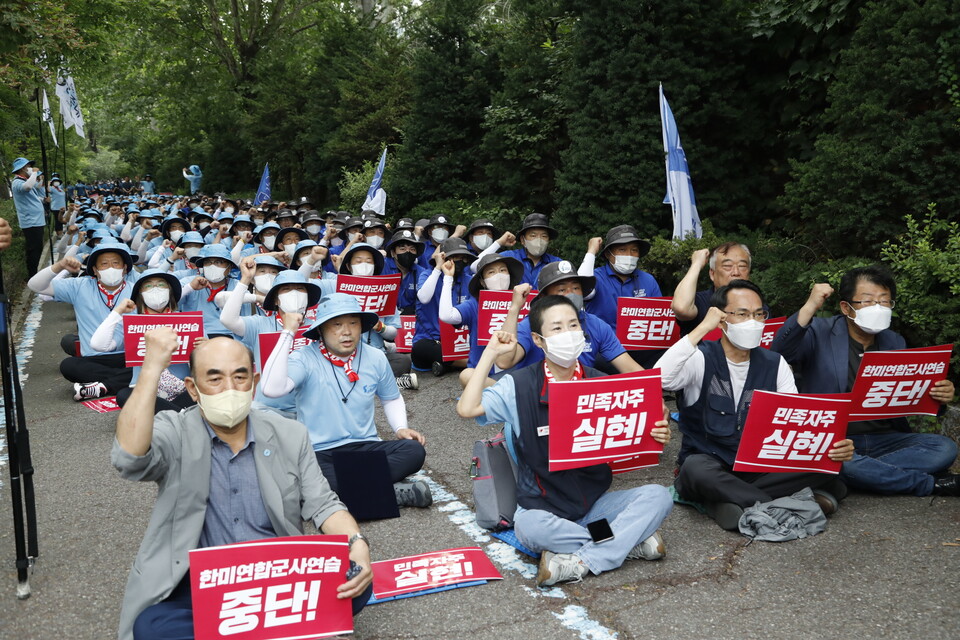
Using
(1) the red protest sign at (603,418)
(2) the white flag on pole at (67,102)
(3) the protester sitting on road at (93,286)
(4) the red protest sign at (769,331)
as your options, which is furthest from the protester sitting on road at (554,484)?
(2) the white flag on pole at (67,102)

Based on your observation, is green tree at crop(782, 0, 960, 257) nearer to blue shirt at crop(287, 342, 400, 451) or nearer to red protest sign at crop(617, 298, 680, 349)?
red protest sign at crop(617, 298, 680, 349)

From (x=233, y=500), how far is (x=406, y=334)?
7167 millimetres

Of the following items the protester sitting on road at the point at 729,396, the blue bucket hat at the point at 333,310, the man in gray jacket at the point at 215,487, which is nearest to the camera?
the man in gray jacket at the point at 215,487

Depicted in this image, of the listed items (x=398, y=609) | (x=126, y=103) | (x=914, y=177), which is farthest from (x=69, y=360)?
(x=126, y=103)

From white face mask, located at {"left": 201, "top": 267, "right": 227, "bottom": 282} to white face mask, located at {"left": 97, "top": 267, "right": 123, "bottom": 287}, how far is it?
83 cm

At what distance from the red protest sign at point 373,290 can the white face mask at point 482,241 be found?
4.62ft

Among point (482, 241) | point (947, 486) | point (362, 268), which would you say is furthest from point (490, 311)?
point (947, 486)

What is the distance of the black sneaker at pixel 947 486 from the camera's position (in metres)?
5.88

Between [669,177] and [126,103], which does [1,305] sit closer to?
[669,177]

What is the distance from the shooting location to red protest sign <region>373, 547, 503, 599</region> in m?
4.74

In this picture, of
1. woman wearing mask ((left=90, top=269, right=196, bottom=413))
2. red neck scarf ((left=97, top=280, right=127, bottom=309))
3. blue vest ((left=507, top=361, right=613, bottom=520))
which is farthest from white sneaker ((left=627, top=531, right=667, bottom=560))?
red neck scarf ((left=97, top=280, right=127, bottom=309))

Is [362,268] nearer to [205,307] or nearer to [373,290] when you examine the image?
[373,290]

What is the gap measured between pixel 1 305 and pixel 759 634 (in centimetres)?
412

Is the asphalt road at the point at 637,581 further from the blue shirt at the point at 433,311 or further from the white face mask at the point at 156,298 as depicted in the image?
the blue shirt at the point at 433,311
